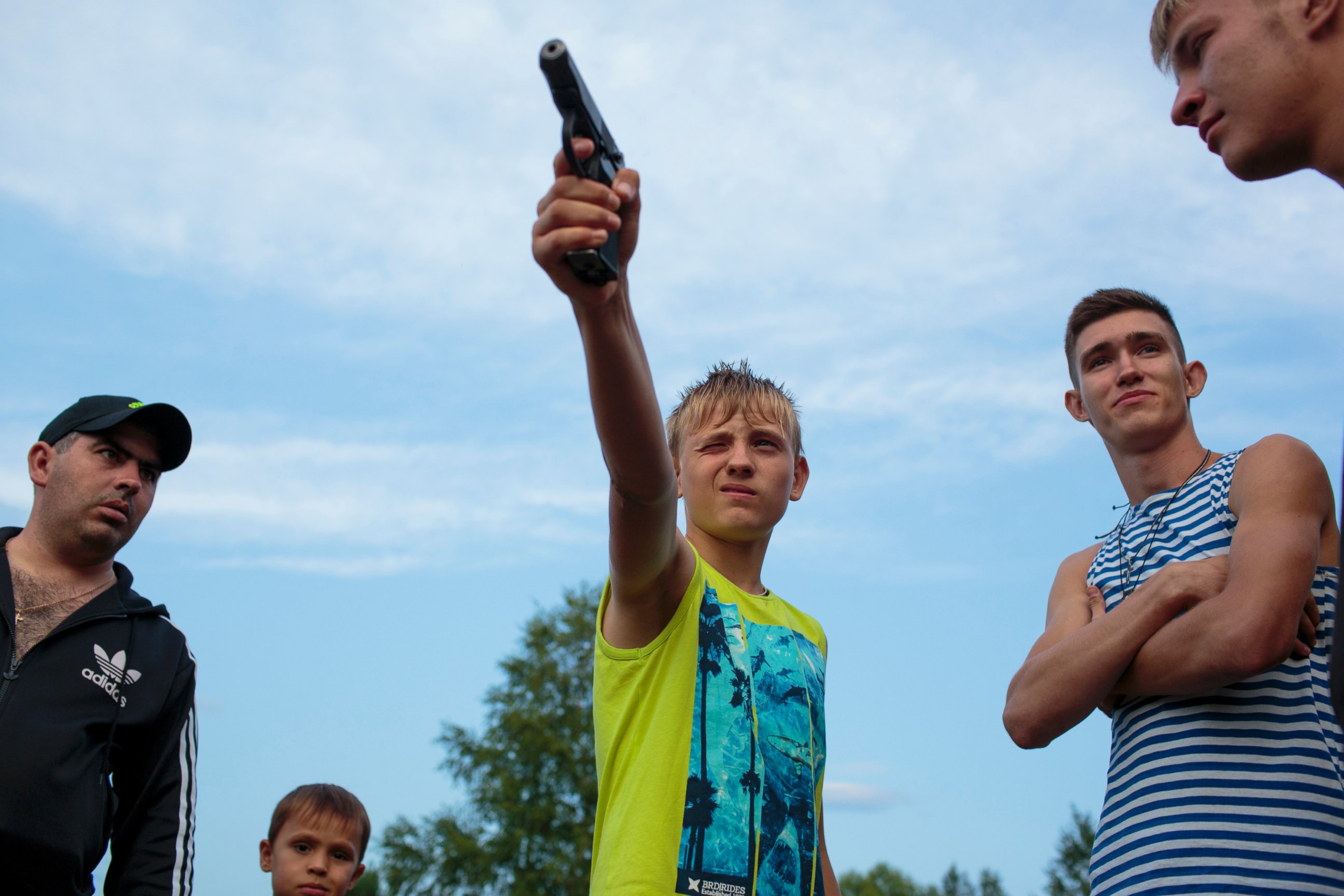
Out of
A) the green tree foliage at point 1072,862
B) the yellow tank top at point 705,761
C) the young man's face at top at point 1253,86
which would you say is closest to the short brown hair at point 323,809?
the yellow tank top at point 705,761

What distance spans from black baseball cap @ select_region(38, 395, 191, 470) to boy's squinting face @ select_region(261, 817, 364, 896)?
217 cm

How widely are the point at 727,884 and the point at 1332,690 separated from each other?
160 centimetres

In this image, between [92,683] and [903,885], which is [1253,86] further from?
[903,885]

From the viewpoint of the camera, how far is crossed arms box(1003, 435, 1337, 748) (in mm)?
2557

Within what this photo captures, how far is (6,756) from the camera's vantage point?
11.6 feet

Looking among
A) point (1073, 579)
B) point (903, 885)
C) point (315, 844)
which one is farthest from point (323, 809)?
point (903, 885)

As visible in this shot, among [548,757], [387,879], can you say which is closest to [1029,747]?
[548,757]

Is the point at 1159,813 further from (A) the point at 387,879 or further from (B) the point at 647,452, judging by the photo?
(A) the point at 387,879

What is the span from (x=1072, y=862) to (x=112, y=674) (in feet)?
207

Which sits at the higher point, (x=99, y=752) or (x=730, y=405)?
(x=730, y=405)

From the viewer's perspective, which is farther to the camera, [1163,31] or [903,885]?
[903,885]

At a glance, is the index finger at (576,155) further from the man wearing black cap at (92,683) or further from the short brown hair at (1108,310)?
the man wearing black cap at (92,683)

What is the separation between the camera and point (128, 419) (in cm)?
444

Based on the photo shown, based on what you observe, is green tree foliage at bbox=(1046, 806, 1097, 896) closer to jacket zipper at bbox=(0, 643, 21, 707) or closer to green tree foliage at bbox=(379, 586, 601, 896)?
green tree foliage at bbox=(379, 586, 601, 896)
